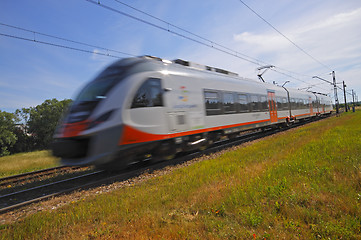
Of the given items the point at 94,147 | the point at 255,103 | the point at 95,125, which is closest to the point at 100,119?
the point at 95,125

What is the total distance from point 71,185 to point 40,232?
10.2 feet

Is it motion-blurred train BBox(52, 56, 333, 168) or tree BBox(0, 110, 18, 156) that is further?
tree BBox(0, 110, 18, 156)

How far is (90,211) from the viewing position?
13.3 ft

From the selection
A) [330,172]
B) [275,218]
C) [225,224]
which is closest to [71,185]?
[225,224]

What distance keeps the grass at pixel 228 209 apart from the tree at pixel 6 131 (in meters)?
45.3

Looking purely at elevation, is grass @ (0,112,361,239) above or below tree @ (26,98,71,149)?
below

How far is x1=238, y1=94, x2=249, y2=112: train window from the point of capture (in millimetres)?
11364

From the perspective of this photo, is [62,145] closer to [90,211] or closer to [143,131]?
[143,131]

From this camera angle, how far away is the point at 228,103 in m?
10.4

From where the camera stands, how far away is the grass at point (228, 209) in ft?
9.29

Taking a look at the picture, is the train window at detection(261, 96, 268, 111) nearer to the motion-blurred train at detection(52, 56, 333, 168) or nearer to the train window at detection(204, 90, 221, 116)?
the motion-blurred train at detection(52, 56, 333, 168)

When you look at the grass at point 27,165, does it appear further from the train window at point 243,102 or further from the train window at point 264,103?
the train window at point 264,103

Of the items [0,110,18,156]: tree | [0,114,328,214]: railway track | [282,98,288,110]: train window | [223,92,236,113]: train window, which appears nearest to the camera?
[0,114,328,214]: railway track

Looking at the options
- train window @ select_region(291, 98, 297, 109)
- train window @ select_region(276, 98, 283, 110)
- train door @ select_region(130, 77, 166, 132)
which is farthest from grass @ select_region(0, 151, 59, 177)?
train window @ select_region(291, 98, 297, 109)
